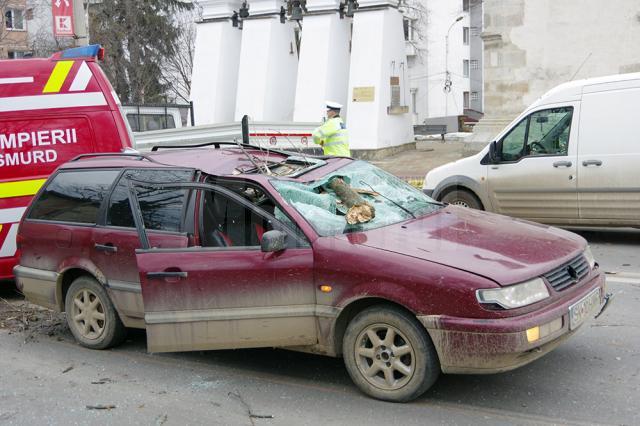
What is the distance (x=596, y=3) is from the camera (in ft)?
50.2

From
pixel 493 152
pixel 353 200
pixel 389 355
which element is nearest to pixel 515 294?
pixel 389 355

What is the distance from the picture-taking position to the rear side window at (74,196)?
18.8 ft

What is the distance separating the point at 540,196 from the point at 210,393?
5.81 metres

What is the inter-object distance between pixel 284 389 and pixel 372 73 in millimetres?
16015

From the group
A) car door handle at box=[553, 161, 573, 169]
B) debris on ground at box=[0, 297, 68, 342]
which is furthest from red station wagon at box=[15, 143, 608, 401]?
car door handle at box=[553, 161, 573, 169]

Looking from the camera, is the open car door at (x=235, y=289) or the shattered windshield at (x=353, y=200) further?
the shattered windshield at (x=353, y=200)

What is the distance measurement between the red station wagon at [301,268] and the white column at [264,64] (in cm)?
1620

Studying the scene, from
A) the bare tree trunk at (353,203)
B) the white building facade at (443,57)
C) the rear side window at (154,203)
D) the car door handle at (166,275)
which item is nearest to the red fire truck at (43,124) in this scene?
the rear side window at (154,203)

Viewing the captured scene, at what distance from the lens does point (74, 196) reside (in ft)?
19.4

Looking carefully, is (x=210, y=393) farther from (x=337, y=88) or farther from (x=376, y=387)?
(x=337, y=88)

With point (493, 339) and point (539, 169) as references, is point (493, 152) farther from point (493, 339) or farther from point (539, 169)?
point (493, 339)

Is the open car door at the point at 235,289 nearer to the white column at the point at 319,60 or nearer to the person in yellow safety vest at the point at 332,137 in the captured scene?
the person in yellow safety vest at the point at 332,137

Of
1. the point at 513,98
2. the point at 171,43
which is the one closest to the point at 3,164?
the point at 513,98

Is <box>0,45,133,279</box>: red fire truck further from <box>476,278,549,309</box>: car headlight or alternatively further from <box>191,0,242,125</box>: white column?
<box>191,0,242,125</box>: white column
